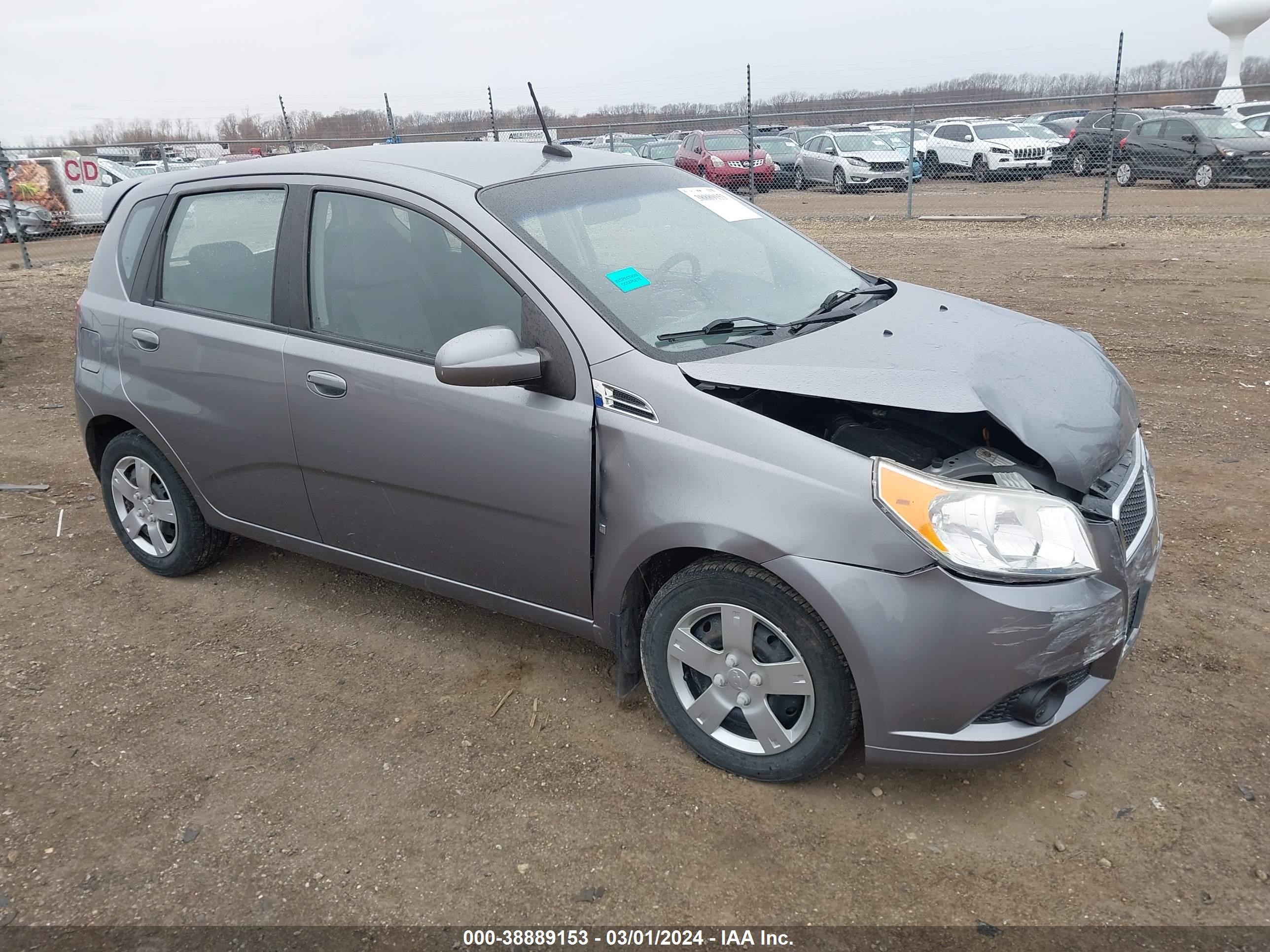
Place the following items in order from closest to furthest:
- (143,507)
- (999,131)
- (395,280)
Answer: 1. (395,280)
2. (143,507)
3. (999,131)

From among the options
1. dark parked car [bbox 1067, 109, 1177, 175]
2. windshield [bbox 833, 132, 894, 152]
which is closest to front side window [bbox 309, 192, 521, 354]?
windshield [bbox 833, 132, 894, 152]

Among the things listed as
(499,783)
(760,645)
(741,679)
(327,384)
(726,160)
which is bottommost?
(499,783)

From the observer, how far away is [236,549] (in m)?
4.60

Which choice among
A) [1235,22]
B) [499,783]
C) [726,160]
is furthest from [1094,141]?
[499,783]

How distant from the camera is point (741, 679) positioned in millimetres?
2744

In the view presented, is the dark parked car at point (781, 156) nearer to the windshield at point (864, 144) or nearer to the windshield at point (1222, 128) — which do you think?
the windshield at point (864, 144)

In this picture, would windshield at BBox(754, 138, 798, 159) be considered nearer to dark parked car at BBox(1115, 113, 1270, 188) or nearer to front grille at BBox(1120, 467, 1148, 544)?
dark parked car at BBox(1115, 113, 1270, 188)

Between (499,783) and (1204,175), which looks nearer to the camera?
(499,783)

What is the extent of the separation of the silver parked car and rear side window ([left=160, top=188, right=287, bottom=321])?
732 inches

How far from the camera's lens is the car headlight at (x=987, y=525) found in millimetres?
2395

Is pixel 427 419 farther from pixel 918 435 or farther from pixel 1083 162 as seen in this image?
pixel 1083 162

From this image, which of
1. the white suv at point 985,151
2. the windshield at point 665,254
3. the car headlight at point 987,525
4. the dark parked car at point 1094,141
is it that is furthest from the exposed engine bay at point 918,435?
the dark parked car at point 1094,141

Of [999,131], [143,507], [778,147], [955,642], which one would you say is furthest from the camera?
[778,147]

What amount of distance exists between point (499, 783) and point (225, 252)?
2.32m
